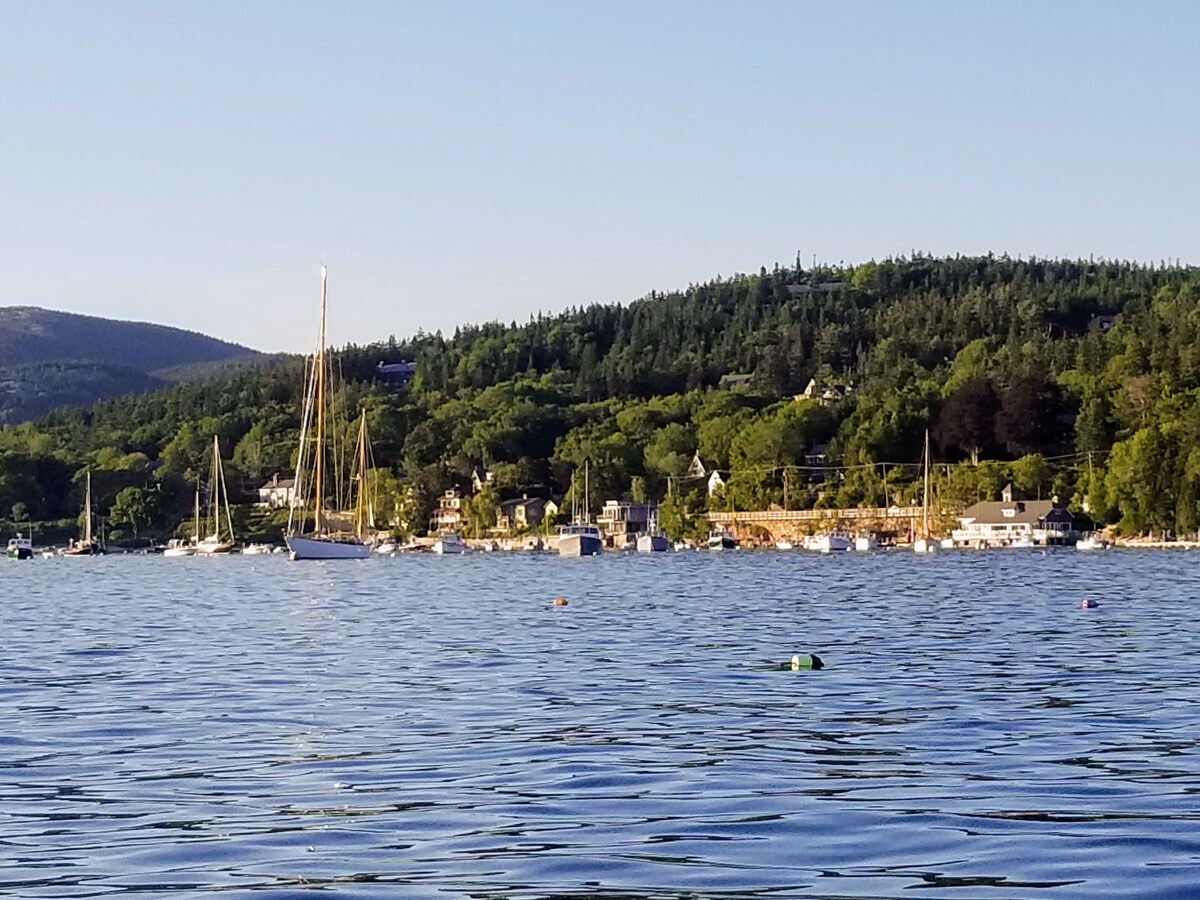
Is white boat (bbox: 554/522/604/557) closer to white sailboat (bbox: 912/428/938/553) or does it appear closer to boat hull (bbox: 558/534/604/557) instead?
boat hull (bbox: 558/534/604/557)

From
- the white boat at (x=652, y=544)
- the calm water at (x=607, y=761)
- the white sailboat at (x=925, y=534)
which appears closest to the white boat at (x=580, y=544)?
the white boat at (x=652, y=544)

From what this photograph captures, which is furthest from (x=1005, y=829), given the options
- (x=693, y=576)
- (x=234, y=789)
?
(x=693, y=576)

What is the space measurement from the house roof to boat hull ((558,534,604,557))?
37913mm

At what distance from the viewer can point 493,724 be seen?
25484mm

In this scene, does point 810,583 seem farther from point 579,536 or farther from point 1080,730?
point 579,536

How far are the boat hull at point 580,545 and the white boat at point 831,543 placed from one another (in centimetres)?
2031

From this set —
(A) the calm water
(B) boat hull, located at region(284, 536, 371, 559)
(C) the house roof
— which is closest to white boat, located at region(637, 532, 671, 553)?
(C) the house roof

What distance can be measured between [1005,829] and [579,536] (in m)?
152

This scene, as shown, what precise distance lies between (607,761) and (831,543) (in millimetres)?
152250

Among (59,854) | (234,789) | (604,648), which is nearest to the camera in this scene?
(59,854)

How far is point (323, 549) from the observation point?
430ft

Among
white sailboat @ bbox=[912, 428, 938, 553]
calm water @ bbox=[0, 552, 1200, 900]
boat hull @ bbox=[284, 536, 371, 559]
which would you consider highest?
white sailboat @ bbox=[912, 428, 938, 553]

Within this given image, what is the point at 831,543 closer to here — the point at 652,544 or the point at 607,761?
the point at 652,544

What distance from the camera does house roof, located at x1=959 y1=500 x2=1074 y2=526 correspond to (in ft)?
589
